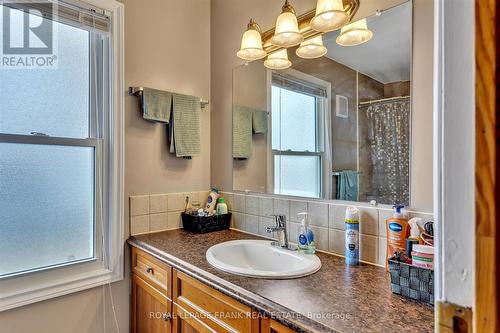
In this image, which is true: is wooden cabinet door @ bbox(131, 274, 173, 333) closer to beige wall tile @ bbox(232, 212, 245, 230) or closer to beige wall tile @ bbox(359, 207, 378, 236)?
beige wall tile @ bbox(232, 212, 245, 230)

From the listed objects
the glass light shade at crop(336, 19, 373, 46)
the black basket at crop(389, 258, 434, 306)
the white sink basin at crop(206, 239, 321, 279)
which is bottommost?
the white sink basin at crop(206, 239, 321, 279)

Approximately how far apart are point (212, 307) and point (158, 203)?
0.88 meters

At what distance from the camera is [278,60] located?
1.66 meters

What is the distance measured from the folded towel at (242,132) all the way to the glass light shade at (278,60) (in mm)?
302

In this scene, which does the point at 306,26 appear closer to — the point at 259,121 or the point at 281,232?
the point at 259,121

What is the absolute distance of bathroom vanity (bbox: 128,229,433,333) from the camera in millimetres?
823

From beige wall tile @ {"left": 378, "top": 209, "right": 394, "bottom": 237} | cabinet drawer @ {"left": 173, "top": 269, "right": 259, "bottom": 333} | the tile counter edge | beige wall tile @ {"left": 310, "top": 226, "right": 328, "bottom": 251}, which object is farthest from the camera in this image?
beige wall tile @ {"left": 310, "top": 226, "right": 328, "bottom": 251}

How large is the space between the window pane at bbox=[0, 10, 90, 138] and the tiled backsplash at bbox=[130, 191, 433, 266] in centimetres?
54

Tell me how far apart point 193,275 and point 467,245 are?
3.42 feet

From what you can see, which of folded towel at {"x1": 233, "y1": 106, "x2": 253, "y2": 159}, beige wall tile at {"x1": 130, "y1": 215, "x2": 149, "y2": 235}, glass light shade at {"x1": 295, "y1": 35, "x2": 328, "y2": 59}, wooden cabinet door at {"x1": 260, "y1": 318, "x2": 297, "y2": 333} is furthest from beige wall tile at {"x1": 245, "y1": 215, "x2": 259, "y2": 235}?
glass light shade at {"x1": 295, "y1": 35, "x2": 328, "y2": 59}

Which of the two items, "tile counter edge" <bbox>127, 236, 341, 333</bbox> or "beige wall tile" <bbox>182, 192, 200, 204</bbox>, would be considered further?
"beige wall tile" <bbox>182, 192, 200, 204</bbox>

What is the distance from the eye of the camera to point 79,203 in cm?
161

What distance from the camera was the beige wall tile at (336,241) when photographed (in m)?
1.36

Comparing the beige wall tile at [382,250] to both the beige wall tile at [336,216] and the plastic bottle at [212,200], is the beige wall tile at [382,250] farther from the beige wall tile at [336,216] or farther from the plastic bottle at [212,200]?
the plastic bottle at [212,200]
